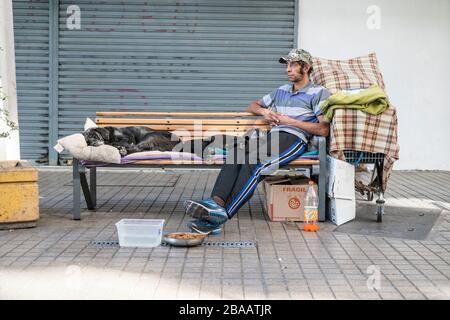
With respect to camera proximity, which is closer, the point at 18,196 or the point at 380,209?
the point at 18,196

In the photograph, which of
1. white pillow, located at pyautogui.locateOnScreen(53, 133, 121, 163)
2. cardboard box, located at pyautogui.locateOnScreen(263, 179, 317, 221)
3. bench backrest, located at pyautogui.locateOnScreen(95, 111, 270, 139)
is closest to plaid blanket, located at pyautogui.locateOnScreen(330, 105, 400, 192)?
cardboard box, located at pyautogui.locateOnScreen(263, 179, 317, 221)

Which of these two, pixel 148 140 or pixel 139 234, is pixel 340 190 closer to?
pixel 148 140

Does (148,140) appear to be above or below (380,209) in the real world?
above

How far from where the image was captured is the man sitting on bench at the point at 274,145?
22.1ft

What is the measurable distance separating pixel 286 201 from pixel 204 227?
109 cm

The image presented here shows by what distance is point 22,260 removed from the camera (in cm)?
562

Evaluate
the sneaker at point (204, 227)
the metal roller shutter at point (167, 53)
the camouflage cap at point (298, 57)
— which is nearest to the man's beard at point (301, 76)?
the camouflage cap at point (298, 57)

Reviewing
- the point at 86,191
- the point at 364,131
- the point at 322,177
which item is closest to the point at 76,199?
the point at 86,191

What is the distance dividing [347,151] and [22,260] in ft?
10.9

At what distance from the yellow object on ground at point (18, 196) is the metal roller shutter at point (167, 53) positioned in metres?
5.03

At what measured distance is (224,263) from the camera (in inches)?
220

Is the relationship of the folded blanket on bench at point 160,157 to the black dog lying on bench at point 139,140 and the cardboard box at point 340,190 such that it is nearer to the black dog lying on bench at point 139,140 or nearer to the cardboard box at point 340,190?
the black dog lying on bench at point 139,140
